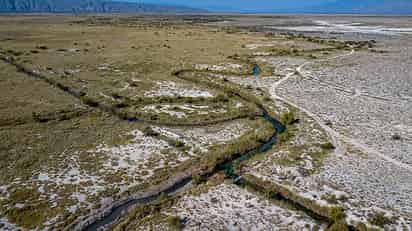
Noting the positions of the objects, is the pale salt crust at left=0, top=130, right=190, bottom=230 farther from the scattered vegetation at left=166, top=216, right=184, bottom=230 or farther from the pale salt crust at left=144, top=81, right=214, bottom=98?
the pale salt crust at left=144, top=81, right=214, bottom=98

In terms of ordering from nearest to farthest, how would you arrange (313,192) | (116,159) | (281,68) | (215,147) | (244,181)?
(313,192)
(244,181)
(116,159)
(215,147)
(281,68)

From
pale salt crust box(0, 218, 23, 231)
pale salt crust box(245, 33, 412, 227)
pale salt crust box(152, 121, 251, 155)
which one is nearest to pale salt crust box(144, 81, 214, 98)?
pale salt crust box(152, 121, 251, 155)

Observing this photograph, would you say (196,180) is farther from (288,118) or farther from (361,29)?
(361,29)

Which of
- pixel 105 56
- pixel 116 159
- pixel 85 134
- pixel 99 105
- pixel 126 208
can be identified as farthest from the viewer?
→ pixel 105 56

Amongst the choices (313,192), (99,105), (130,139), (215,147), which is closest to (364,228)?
(313,192)

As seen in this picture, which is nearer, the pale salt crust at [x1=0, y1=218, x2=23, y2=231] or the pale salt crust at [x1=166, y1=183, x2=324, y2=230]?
the pale salt crust at [x1=0, y1=218, x2=23, y2=231]

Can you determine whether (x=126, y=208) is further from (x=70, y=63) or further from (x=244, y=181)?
(x=70, y=63)
